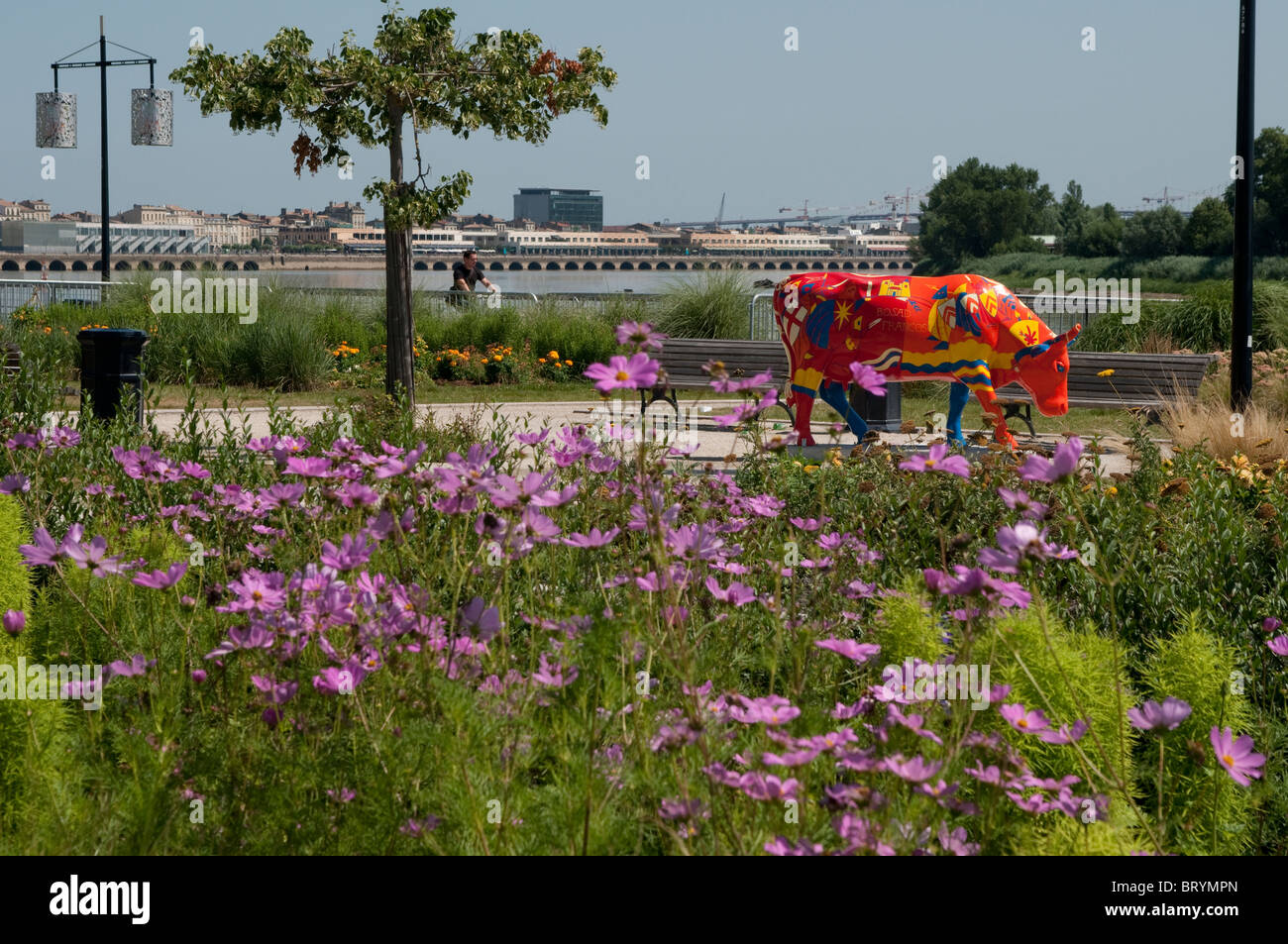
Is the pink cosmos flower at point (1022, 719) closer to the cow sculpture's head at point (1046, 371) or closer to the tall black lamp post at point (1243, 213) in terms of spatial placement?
the cow sculpture's head at point (1046, 371)

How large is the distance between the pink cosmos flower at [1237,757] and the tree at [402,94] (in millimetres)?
11114

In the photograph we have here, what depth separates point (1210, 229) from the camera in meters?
79.4

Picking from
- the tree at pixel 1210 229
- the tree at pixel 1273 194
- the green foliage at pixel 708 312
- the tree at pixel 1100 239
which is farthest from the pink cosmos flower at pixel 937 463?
the tree at pixel 1100 239

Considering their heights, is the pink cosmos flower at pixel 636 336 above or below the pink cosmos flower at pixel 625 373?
above

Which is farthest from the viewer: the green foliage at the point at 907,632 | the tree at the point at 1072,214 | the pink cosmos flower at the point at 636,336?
the tree at the point at 1072,214

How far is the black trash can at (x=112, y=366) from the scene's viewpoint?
8.49 m

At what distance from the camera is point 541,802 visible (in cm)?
281

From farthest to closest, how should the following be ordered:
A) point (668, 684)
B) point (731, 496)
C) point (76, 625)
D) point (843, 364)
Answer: point (843, 364), point (731, 496), point (76, 625), point (668, 684)

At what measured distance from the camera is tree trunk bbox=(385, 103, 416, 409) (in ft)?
44.2

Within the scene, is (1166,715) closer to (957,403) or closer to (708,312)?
(957,403)

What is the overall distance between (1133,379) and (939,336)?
407 centimetres
